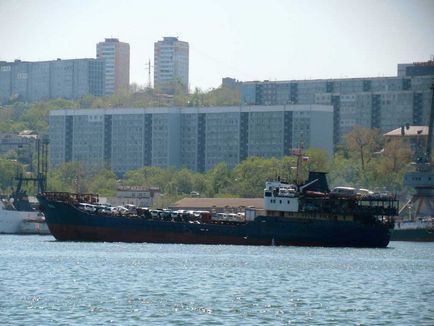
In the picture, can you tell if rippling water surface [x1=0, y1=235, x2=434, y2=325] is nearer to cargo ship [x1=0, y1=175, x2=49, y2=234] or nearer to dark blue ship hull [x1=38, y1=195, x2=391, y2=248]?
dark blue ship hull [x1=38, y1=195, x2=391, y2=248]

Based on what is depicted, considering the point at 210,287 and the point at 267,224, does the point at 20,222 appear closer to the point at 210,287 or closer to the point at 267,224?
the point at 267,224

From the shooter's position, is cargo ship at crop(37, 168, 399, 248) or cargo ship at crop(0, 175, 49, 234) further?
cargo ship at crop(0, 175, 49, 234)

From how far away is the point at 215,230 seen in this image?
117 metres

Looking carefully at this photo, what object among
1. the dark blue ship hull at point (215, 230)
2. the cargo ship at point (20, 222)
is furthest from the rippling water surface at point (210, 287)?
the cargo ship at point (20, 222)

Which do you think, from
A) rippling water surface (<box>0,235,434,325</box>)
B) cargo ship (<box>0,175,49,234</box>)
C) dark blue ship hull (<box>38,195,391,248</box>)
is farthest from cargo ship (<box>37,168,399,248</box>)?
cargo ship (<box>0,175,49,234</box>)

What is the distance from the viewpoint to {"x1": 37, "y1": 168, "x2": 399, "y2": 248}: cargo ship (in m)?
116

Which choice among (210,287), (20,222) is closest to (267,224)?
(20,222)

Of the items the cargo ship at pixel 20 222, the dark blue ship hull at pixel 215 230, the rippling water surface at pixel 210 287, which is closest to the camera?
the rippling water surface at pixel 210 287

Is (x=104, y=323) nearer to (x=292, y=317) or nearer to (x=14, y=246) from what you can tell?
(x=292, y=317)

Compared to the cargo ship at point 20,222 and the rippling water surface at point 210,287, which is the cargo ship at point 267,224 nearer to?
the rippling water surface at point 210,287

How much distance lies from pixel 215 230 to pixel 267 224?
14.0 ft

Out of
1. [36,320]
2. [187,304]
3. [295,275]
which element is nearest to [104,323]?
[36,320]

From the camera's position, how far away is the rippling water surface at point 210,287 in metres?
58.1

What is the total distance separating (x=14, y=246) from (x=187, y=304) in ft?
173
